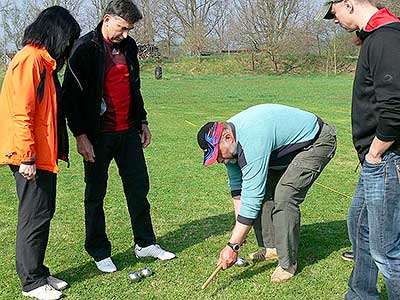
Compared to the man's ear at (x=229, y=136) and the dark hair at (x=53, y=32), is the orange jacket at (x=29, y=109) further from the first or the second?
the man's ear at (x=229, y=136)

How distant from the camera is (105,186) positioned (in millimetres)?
4605

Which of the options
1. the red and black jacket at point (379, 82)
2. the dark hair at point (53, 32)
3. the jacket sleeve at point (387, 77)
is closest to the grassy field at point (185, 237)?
the red and black jacket at point (379, 82)

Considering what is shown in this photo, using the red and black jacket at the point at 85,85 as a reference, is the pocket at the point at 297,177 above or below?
below

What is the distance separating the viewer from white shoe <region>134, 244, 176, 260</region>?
4828mm

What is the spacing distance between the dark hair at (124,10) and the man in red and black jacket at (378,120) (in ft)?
5.30

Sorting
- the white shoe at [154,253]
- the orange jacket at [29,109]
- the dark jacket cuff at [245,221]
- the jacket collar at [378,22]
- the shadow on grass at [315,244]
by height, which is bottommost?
the shadow on grass at [315,244]

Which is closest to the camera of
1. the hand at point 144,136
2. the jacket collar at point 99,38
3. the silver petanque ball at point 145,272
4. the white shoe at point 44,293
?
the white shoe at point 44,293

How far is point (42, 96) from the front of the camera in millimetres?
3707

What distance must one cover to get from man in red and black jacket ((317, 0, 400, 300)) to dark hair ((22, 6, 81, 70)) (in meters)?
1.82

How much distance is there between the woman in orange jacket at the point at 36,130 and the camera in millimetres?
3600

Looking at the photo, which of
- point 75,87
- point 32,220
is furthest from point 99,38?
point 32,220

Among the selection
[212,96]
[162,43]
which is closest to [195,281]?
[212,96]

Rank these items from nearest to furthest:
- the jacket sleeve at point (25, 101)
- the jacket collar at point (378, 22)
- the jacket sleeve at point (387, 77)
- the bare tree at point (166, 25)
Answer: the jacket sleeve at point (387, 77) → the jacket collar at point (378, 22) → the jacket sleeve at point (25, 101) → the bare tree at point (166, 25)

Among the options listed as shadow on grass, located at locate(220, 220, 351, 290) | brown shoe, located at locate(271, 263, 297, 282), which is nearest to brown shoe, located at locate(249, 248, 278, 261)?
shadow on grass, located at locate(220, 220, 351, 290)
